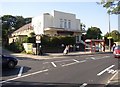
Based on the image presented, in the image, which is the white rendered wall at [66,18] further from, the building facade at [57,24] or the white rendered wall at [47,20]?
the white rendered wall at [47,20]

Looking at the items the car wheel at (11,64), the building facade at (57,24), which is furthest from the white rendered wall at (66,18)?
the car wheel at (11,64)

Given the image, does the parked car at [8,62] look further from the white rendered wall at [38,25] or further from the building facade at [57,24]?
the white rendered wall at [38,25]

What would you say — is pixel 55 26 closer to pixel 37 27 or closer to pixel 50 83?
pixel 37 27

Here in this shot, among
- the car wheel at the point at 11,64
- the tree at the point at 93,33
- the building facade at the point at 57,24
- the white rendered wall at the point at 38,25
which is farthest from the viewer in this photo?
the tree at the point at 93,33

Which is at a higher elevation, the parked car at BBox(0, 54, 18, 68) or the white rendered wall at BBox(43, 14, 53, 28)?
the white rendered wall at BBox(43, 14, 53, 28)

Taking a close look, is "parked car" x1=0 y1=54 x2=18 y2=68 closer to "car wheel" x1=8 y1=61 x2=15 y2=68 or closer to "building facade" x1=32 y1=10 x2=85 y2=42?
"car wheel" x1=8 y1=61 x2=15 y2=68

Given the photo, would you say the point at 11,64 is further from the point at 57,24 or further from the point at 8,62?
the point at 57,24

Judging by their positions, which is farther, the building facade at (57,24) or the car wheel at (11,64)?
the building facade at (57,24)

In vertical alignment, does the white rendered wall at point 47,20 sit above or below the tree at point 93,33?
above

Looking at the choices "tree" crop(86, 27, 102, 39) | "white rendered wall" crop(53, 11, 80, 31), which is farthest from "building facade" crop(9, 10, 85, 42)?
"tree" crop(86, 27, 102, 39)

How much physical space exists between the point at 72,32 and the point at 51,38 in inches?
490

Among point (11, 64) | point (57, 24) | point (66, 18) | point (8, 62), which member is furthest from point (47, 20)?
point (8, 62)

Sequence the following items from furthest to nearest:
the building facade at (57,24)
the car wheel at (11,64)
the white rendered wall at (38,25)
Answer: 1. the white rendered wall at (38,25)
2. the building facade at (57,24)
3. the car wheel at (11,64)

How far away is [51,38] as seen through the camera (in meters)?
42.4
